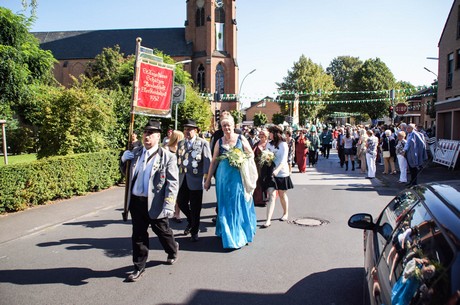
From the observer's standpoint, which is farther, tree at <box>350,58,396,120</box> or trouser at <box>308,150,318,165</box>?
tree at <box>350,58,396,120</box>

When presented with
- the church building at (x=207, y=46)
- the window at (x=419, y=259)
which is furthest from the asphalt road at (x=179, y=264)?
the church building at (x=207, y=46)

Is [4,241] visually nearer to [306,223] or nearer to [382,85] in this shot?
[306,223]

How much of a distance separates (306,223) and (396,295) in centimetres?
515

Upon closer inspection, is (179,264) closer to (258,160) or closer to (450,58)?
(258,160)

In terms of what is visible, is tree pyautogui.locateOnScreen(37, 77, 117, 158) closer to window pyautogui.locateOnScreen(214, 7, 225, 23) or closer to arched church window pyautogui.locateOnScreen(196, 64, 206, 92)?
arched church window pyautogui.locateOnScreen(196, 64, 206, 92)

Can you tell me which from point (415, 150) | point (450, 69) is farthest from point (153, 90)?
point (450, 69)

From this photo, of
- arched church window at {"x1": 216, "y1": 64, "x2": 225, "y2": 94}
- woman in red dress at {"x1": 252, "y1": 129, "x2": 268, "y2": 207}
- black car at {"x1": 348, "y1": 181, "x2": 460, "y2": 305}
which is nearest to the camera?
black car at {"x1": 348, "y1": 181, "x2": 460, "y2": 305}

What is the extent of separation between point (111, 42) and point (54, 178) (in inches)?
2364

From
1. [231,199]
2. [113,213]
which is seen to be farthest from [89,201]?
[231,199]

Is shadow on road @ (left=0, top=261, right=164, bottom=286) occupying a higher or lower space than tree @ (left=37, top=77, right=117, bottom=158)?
lower

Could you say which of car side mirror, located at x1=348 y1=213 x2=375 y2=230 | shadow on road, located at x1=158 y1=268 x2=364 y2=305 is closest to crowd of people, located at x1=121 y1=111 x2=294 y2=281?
shadow on road, located at x1=158 y1=268 x2=364 y2=305

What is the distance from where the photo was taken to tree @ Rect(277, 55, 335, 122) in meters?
50.9

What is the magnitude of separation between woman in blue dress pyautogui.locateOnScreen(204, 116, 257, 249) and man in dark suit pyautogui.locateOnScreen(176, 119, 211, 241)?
Answer: 28 cm

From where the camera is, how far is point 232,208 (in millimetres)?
5543
